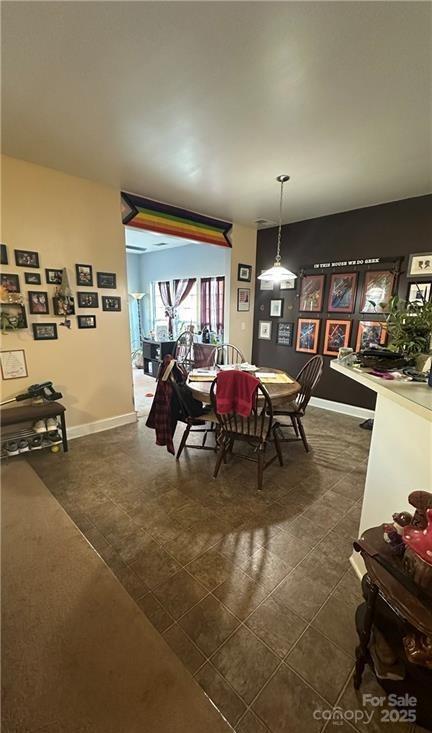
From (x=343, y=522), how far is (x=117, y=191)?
12.4 ft

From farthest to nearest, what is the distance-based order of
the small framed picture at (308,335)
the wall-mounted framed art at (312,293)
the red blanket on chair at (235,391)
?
the small framed picture at (308,335), the wall-mounted framed art at (312,293), the red blanket on chair at (235,391)

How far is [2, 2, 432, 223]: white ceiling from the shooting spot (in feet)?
4.09

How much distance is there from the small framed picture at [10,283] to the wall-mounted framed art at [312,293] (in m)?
3.55

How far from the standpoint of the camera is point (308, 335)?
4238 millimetres

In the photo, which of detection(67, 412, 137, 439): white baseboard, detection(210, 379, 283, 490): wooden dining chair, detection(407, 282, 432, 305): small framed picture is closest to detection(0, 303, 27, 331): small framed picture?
detection(67, 412, 137, 439): white baseboard

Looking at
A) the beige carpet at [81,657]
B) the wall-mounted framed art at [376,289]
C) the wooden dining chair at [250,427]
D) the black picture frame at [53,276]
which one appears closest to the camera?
the beige carpet at [81,657]

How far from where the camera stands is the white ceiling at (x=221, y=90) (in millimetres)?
1245

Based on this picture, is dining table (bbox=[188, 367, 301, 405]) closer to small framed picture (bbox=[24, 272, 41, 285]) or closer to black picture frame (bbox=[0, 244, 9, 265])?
small framed picture (bbox=[24, 272, 41, 285])

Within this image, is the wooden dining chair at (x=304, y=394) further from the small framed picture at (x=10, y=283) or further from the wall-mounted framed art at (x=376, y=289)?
the small framed picture at (x=10, y=283)

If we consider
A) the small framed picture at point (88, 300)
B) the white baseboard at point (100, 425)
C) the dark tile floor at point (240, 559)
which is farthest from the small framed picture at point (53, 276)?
the dark tile floor at point (240, 559)

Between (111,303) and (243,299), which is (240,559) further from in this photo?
(243,299)

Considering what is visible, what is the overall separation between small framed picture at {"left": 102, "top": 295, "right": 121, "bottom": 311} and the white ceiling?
3.92 feet

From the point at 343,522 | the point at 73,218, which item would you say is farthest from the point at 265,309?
the point at 343,522

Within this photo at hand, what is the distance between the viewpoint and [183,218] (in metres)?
3.72
